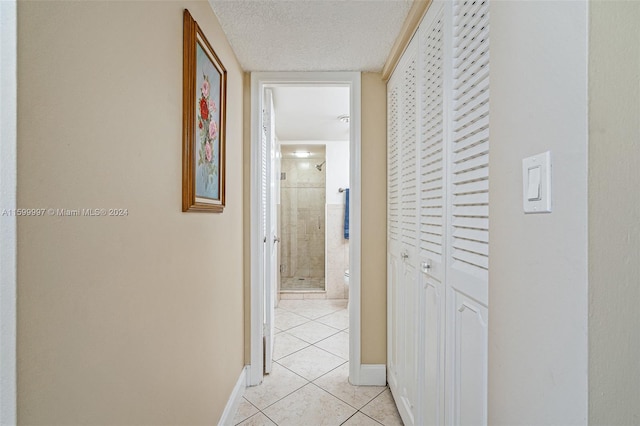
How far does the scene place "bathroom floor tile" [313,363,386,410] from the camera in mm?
1975

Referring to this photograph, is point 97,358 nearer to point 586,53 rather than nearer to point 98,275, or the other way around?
point 98,275

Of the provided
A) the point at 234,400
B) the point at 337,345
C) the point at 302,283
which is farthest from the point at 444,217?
the point at 302,283

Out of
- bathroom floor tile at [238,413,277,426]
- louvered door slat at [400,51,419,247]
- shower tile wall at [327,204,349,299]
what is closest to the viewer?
louvered door slat at [400,51,419,247]

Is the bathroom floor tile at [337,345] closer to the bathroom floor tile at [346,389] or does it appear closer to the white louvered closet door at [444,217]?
the bathroom floor tile at [346,389]

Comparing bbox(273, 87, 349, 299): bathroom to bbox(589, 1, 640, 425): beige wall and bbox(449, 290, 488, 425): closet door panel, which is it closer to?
bbox(449, 290, 488, 425): closet door panel

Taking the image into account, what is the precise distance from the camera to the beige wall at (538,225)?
517 millimetres

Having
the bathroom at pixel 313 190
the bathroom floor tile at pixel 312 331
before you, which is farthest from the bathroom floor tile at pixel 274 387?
the bathroom at pixel 313 190

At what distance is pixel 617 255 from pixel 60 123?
1017 millimetres

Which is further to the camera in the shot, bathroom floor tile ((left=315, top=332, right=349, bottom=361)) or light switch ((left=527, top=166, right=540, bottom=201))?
bathroom floor tile ((left=315, top=332, right=349, bottom=361))

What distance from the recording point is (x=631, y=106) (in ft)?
1.62

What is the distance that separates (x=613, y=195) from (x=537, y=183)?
125 millimetres

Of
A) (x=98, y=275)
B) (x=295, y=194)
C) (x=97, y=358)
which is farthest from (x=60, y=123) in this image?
(x=295, y=194)

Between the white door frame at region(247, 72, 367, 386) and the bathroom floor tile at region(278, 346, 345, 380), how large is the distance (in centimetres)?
28

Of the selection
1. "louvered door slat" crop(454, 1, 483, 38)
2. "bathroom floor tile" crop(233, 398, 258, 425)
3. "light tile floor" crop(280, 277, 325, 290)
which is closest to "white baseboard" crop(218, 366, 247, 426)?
"bathroom floor tile" crop(233, 398, 258, 425)
